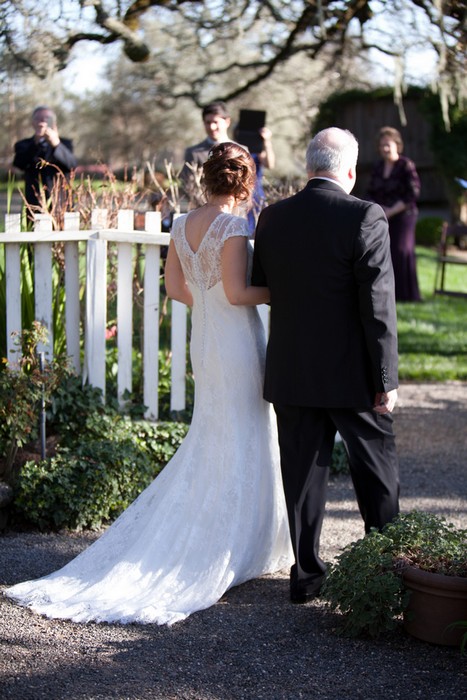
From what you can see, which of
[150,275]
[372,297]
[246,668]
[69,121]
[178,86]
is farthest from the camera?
[69,121]

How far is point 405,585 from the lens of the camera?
344 centimetres

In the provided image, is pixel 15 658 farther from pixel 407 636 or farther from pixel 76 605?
pixel 407 636

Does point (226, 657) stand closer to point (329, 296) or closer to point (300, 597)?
point (300, 597)

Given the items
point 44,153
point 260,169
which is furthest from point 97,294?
point 260,169

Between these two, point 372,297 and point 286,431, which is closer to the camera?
point 372,297

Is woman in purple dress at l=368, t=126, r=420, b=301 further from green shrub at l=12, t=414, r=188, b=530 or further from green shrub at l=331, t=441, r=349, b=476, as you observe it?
green shrub at l=12, t=414, r=188, b=530

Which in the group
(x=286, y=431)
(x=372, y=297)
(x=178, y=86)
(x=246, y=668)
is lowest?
(x=246, y=668)

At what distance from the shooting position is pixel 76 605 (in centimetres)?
367

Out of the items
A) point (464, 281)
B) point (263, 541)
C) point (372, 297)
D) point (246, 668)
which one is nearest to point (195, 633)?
point (246, 668)

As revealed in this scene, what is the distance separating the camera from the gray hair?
3643mm

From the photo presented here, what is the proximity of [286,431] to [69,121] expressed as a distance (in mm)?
26964

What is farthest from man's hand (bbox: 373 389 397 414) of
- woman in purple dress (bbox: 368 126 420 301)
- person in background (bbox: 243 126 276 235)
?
woman in purple dress (bbox: 368 126 420 301)

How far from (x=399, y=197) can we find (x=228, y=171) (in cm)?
735

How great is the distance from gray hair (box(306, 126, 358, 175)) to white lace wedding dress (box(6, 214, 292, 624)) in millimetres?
426
